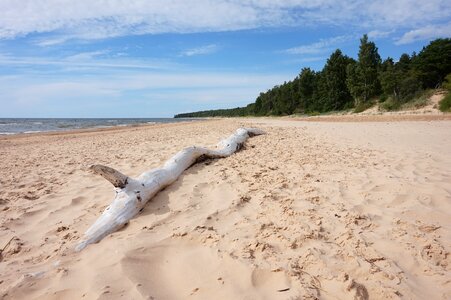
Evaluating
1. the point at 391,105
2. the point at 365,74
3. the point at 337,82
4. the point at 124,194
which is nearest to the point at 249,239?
the point at 124,194

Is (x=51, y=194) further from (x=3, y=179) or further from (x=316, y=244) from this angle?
(x=316, y=244)

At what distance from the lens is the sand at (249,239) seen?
7.12 feet

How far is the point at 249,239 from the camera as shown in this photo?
2811mm

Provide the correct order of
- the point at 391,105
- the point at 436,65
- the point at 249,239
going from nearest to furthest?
1. the point at 249,239
2. the point at 391,105
3. the point at 436,65

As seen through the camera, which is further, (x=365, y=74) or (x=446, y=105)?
(x=365, y=74)

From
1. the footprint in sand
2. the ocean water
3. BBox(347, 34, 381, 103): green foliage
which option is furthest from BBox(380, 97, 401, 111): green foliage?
the footprint in sand

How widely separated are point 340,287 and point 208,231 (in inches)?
51.6

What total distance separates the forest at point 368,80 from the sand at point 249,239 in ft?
97.9

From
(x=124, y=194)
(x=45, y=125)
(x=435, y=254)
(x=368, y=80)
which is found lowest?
(x=435, y=254)

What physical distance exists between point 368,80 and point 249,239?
42.3 m

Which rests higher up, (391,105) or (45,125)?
(45,125)

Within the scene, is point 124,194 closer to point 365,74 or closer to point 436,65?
point 436,65

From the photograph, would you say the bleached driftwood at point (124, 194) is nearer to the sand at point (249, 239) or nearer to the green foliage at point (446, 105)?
the sand at point (249, 239)

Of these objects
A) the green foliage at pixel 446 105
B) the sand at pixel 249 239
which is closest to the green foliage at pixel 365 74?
the green foliage at pixel 446 105
